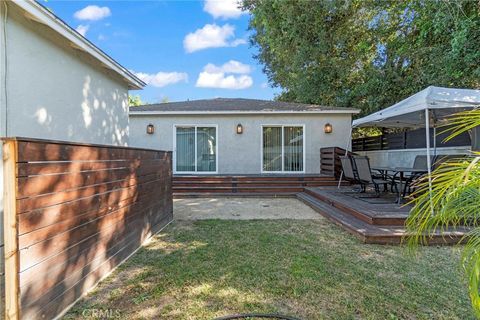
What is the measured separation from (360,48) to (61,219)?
12.9m

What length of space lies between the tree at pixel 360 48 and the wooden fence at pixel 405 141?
144cm

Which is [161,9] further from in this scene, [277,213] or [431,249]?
[431,249]

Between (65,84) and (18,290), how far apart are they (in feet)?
12.4

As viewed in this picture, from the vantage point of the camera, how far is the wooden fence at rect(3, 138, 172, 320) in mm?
1992

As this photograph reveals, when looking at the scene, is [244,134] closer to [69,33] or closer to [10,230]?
[69,33]

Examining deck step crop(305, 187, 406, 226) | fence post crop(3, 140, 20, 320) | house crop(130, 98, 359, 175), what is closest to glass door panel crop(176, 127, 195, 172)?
house crop(130, 98, 359, 175)

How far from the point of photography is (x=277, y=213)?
21.9 feet

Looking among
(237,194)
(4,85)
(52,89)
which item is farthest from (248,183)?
(4,85)

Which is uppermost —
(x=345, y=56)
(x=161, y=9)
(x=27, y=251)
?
(x=161, y=9)

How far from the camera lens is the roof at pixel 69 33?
3.51 m

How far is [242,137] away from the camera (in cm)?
1062

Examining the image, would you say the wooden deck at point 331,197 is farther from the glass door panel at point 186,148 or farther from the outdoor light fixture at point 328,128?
the outdoor light fixture at point 328,128

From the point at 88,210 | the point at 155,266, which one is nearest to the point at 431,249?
the point at 155,266

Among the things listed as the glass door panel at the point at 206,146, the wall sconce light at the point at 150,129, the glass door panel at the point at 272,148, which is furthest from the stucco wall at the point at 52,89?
the glass door panel at the point at 272,148
